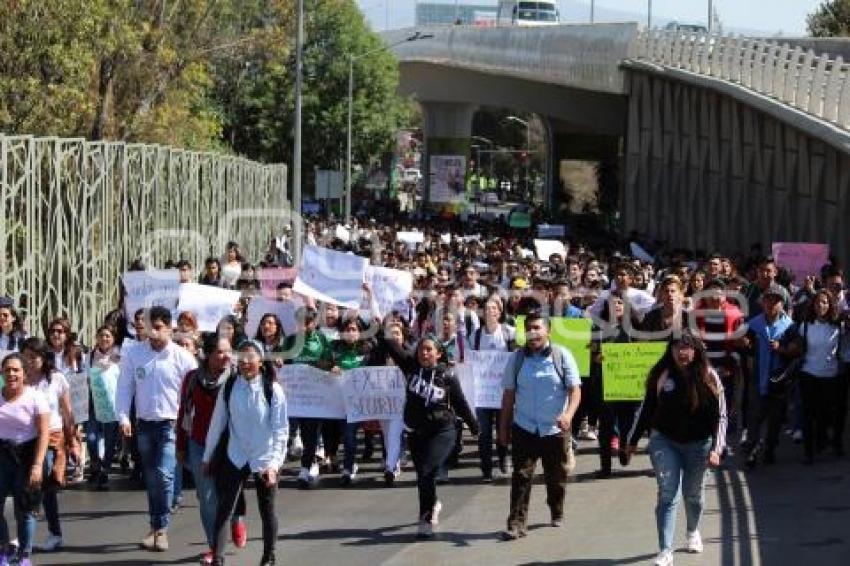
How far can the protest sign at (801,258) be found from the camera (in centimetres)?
2325

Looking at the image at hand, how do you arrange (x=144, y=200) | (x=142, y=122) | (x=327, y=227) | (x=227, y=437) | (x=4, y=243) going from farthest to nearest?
1. (x=327, y=227)
2. (x=142, y=122)
3. (x=144, y=200)
4. (x=4, y=243)
5. (x=227, y=437)

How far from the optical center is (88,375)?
1617 cm

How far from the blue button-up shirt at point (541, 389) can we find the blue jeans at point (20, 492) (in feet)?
10.5

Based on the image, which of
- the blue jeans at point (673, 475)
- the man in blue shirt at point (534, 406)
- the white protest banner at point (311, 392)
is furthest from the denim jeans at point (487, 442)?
the blue jeans at point (673, 475)

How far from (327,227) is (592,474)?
29.4 metres

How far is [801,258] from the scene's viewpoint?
23.4 metres

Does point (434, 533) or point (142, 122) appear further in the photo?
point (142, 122)

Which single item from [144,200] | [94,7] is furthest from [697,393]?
[94,7]

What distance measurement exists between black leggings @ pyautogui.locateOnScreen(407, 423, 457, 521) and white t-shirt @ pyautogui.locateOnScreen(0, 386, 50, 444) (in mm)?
2609

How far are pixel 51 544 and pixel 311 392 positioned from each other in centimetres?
371

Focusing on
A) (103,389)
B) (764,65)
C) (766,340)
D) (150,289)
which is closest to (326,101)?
(764,65)

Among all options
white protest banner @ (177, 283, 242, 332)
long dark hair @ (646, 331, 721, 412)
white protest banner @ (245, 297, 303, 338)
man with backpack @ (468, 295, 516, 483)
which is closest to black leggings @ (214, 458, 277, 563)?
long dark hair @ (646, 331, 721, 412)

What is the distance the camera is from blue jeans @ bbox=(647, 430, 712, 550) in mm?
11758

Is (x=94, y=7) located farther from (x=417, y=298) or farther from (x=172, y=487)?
(x=172, y=487)
